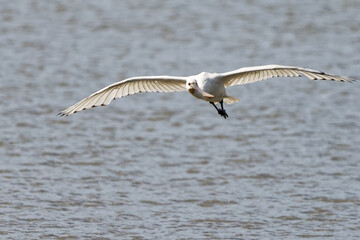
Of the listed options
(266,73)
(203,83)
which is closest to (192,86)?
(203,83)

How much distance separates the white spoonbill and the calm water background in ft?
5.33

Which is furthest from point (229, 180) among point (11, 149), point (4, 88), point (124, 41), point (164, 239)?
point (124, 41)

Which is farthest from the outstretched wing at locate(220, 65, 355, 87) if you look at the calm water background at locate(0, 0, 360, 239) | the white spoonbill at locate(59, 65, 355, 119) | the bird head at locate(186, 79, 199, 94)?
the calm water background at locate(0, 0, 360, 239)

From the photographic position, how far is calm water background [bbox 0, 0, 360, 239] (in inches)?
469

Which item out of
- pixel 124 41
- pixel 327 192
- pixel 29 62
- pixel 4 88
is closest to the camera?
pixel 327 192

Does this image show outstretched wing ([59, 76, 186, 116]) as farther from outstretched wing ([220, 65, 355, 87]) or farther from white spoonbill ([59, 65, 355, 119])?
outstretched wing ([220, 65, 355, 87])

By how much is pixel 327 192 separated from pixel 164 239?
2709mm

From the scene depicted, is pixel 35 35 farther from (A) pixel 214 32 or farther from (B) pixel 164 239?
(B) pixel 164 239

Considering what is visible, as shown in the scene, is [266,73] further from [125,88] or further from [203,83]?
[125,88]

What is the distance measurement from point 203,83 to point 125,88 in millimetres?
1173

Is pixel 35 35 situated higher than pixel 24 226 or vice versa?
pixel 35 35

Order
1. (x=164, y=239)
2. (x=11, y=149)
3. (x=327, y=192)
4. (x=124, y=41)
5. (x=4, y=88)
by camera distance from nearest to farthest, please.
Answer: (x=164, y=239) → (x=327, y=192) → (x=11, y=149) → (x=4, y=88) → (x=124, y=41)

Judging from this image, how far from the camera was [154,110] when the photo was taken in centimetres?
1659

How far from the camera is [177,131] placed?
15.5m
